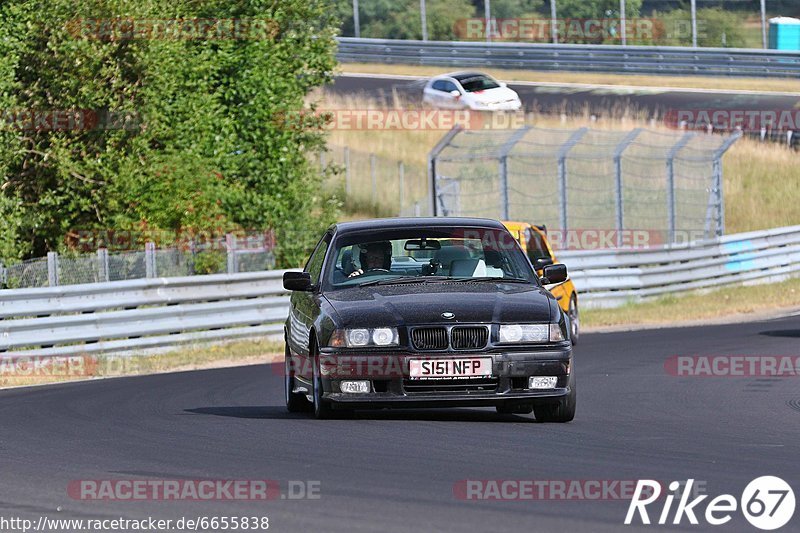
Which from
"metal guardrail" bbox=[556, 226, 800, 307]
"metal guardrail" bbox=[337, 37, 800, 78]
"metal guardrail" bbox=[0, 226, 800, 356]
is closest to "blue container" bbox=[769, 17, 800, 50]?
"metal guardrail" bbox=[337, 37, 800, 78]

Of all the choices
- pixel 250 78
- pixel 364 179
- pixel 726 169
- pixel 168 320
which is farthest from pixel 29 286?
pixel 726 169

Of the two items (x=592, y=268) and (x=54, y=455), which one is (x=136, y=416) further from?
(x=592, y=268)

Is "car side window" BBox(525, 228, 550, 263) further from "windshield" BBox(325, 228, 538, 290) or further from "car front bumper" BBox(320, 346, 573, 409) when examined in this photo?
"car front bumper" BBox(320, 346, 573, 409)

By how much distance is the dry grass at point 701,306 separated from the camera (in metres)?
26.9

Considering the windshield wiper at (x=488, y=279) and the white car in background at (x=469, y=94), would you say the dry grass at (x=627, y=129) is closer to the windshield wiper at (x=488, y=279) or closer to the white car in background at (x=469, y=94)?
the white car in background at (x=469, y=94)

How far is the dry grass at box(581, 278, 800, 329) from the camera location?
26.9 meters

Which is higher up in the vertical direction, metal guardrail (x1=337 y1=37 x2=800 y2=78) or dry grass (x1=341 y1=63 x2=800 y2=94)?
metal guardrail (x1=337 y1=37 x2=800 y2=78)

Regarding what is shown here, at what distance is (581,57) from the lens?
179ft

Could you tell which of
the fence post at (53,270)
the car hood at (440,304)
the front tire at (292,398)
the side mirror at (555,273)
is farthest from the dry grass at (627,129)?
the car hood at (440,304)

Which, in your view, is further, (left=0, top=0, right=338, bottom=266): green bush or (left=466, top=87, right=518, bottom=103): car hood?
(left=466, top=87, right=518, bottom=103): car hood

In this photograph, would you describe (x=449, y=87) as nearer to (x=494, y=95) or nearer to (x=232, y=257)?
(x=494, y=95)

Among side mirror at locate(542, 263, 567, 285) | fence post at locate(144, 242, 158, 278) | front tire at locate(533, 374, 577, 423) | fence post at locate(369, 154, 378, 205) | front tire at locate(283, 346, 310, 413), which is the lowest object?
fence post at locate(369, 154, 378, 205)

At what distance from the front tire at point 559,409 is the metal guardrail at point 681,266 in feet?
49.8

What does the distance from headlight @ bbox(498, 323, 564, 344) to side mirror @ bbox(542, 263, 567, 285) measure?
121 cm
